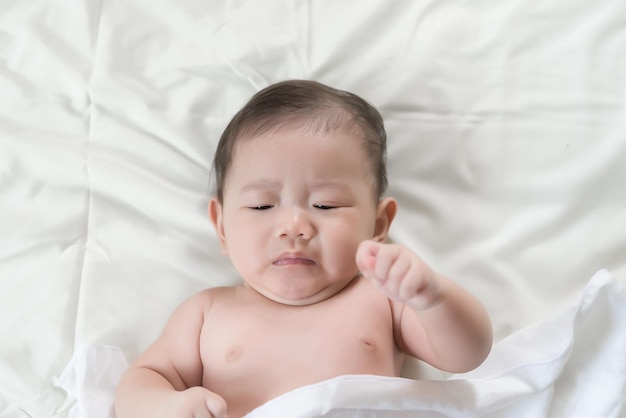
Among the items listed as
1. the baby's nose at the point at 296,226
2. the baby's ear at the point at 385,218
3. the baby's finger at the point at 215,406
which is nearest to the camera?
the baby's finger at the point at 215,406

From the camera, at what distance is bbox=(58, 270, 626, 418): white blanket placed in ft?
3.46

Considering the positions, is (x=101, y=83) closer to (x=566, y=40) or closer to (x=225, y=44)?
(x=225, y=44)

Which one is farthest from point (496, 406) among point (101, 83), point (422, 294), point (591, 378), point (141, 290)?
point (101, 83)

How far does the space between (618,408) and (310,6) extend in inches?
36.0

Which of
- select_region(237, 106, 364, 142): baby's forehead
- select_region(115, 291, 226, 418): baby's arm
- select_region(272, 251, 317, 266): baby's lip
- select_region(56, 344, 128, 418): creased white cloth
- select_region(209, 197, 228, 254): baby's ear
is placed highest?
select_region(237, 106, 364, 142): baby's forehead

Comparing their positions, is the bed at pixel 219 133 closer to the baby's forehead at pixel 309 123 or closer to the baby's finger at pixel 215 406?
the baby's forehead at pixel 309 123

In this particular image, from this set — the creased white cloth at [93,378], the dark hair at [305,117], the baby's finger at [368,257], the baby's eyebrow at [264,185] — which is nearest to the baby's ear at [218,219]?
the dark hair at [305,117]

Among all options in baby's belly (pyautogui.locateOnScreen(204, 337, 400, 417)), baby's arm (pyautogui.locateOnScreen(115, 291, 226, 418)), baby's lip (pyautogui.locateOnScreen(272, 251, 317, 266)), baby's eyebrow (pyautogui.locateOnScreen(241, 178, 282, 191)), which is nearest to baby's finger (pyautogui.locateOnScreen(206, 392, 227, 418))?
baby's arm (pyautogui.locateOnScreen(115, 291, 226, 418))

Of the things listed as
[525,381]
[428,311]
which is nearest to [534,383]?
[525,381]

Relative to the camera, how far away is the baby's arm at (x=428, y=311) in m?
0.89

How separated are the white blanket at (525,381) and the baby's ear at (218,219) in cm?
28

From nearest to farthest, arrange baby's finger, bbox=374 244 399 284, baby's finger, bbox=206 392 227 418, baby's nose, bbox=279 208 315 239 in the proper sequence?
baby's finger, bbox=374 244 399 284 < baby's finger, bbox=206 392 227 418 < baby's nose, bbox=279 208 315 239

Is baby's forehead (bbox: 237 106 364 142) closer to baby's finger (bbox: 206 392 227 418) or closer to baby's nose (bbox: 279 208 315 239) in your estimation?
baby's nose (bbox: 279 208 315 239)

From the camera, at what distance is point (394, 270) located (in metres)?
0.88
